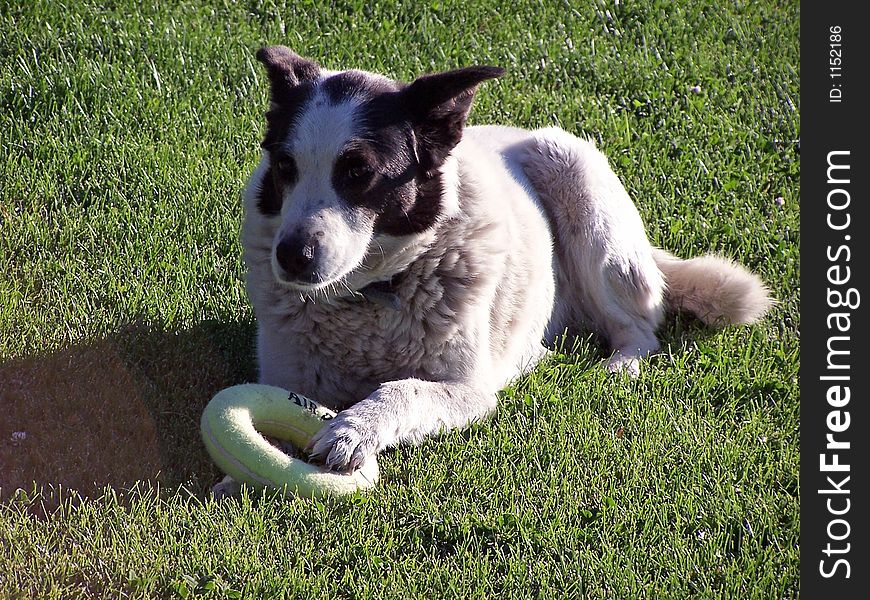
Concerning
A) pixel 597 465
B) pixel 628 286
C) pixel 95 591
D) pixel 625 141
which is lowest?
pixel 95 591

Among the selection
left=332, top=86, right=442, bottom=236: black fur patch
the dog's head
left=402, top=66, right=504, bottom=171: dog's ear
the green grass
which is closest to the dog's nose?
the dog's head

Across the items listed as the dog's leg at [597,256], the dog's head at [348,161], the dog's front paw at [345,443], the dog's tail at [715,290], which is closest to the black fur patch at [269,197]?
the dog's head at [348,161]

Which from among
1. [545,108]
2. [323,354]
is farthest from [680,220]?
[323,354]

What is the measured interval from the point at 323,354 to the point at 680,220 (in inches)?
109

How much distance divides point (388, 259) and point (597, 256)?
142 cm

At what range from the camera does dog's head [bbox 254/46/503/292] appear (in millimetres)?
3791

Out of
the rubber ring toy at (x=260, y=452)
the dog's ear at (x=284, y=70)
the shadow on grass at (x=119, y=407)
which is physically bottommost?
the shadow on grass at (x=119, y=407)

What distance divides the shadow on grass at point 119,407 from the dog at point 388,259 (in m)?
0.38

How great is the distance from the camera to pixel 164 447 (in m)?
4.04

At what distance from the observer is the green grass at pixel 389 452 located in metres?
3.54

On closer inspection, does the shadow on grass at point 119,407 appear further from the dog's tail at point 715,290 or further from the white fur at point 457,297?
the dog's tail at point 715,290

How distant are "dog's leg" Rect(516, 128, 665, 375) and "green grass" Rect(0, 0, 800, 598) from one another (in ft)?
0.59
